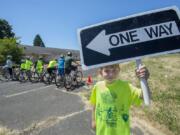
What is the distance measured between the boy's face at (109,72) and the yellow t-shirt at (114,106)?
11 cm

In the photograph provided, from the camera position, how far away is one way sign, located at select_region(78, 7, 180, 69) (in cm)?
337

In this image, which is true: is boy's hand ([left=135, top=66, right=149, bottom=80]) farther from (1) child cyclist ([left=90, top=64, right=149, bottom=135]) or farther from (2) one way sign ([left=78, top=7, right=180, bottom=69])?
(1) child cyclist ([left=90, top=64, right=149, bottom=135])

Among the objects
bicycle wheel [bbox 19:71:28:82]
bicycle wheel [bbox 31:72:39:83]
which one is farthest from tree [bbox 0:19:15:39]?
bicycle wheel [bbox 31:72:39:83]

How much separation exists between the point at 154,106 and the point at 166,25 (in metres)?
6.45

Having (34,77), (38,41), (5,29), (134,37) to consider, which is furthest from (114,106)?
(38,41)

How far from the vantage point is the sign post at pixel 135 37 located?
3.37 metres

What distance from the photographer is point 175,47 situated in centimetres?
335

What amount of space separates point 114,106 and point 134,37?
0.96 meters

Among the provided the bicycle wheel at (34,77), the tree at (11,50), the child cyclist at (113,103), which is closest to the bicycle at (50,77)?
the bicycle wheel at (34,77)

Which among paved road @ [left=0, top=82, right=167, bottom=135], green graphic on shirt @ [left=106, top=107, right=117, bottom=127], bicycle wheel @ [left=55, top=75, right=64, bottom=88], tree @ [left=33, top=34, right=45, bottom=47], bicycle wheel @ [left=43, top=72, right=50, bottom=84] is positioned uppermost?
tree @ [left=33, top=34, right=45, bottom=47]

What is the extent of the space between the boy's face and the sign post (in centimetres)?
46

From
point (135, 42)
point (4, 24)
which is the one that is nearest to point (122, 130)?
point (135, 42)

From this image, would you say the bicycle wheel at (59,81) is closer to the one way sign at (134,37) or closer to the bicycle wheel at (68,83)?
the bicycle wheel at (68,83)

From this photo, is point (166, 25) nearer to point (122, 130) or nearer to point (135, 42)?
point (135, 42)
